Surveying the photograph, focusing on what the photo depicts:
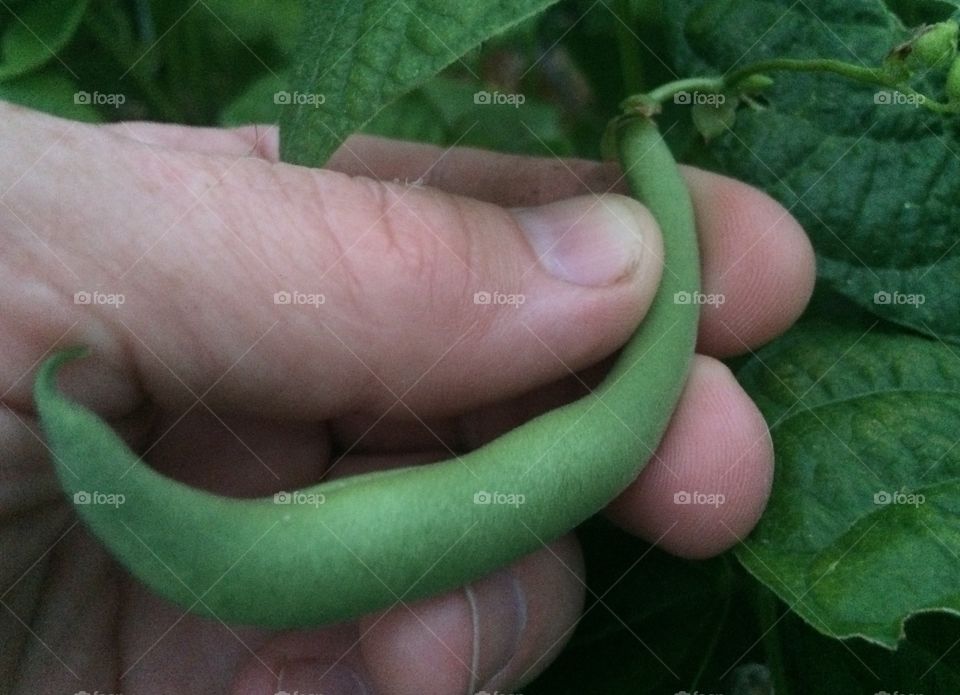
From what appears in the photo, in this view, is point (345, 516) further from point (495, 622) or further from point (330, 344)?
point (495, 622)

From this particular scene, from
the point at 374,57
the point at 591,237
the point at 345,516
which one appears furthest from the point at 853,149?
the point at 345,516

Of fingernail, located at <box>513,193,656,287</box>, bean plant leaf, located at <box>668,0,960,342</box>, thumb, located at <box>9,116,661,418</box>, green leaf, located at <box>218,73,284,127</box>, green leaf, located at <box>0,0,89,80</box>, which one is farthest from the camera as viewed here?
green leaf, located at <box>218,73,284,127</box>

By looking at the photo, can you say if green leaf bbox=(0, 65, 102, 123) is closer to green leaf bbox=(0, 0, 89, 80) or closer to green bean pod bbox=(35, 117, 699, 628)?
green leaf bbox=(0, 0, 89, 80)

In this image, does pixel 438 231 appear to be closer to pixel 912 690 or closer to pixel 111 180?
pixel 111 180

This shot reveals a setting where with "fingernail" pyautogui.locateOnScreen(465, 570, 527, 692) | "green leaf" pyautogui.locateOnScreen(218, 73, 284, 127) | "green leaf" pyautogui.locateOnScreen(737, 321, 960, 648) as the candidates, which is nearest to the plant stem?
"green leaf" pyautogui.locateOnScreen(737, 321, 960, 648)

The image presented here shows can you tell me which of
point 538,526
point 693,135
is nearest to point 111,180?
point 538,526

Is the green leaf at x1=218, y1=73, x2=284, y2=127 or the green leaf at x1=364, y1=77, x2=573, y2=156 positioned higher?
the green leaf at x1=218, y1=73, x2=284, y2=127

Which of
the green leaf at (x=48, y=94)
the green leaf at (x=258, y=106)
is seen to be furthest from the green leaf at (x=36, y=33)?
the green leaf at (x=258, y=106)
